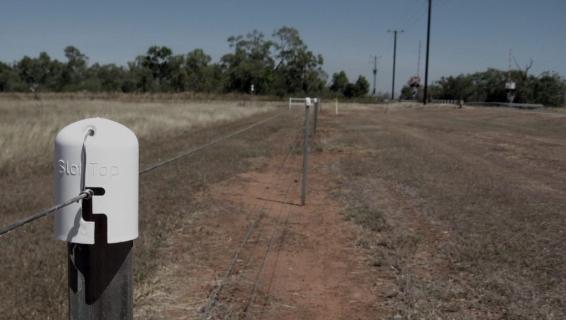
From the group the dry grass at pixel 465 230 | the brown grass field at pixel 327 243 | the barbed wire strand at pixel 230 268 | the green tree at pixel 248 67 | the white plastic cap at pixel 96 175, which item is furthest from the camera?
the green tree at pixel 248 67

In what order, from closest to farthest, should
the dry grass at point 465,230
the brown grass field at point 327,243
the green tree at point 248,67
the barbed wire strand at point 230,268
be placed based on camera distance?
the barbed wire strand at point 230,268 → the brown grass field at point 327,243 → the dry grass at point 465,230 → the green tree at point 248,67

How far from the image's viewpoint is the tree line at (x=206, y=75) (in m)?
97.1

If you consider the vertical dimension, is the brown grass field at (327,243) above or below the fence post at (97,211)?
below

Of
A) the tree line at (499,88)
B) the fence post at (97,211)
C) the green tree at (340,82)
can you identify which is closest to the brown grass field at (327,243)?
the fence post at (97,211)

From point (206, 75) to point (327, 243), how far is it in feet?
313

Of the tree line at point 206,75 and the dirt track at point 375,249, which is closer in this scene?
the dirt track at point 375,249

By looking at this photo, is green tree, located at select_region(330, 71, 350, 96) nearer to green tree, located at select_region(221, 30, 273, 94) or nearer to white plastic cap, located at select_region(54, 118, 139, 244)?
green tree, located at select_region(221, 30, 273, 94)

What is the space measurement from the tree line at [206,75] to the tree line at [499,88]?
23209mm

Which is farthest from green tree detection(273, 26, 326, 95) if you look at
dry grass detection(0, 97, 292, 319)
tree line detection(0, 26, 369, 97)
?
dry grass detection(0, 97, 292, 319)

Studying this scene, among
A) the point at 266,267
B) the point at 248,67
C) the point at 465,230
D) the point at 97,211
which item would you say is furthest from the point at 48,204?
the point at 248,67

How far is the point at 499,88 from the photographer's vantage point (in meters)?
108

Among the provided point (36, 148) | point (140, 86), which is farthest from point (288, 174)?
point (140, 86)

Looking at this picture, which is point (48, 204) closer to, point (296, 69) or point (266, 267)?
point (266, 267)

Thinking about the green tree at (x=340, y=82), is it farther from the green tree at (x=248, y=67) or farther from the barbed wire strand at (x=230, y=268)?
the barbed wire strand at (x=230, y=268)
